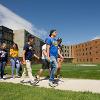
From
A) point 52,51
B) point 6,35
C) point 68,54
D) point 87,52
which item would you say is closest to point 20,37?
point 6,35

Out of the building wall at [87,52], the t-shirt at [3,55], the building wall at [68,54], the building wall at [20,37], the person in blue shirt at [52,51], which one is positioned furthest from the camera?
the building wall at [68,54]

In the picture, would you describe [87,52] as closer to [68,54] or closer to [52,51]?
[68,54]

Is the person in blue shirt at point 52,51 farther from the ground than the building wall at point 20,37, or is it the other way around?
the building wall at point 20,37

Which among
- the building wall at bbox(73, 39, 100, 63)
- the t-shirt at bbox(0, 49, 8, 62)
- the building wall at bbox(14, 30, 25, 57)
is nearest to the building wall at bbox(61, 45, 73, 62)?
the building wall at bbox(73, 39, 100, 63)

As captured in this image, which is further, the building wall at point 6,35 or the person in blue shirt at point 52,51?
the building wall at point 6,35

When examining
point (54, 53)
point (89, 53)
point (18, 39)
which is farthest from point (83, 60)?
point (54, 53)

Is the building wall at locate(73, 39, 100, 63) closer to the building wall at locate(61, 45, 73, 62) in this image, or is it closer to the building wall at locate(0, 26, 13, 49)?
the building wall at locate(61, 45, 73, 62)

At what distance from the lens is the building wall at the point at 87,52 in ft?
447

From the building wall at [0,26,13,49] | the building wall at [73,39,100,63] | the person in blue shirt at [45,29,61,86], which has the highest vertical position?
the building wall at [0,26,13,49]

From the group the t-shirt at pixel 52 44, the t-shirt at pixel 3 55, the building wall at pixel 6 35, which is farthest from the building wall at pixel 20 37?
the t-shirt at pixel 52 44

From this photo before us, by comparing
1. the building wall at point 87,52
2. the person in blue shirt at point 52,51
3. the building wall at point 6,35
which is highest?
the building wall at point 6,35

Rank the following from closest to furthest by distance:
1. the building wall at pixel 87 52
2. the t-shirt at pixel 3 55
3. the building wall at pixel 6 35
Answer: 1. the t-shirt at pixel 3 55
2. the building wall at pixel 6 35
3. the building wall at pixel 87 52

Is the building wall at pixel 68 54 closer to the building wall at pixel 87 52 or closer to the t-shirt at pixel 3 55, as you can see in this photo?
the building wall at pixel 87 52

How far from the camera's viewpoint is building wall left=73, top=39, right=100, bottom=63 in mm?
136250
